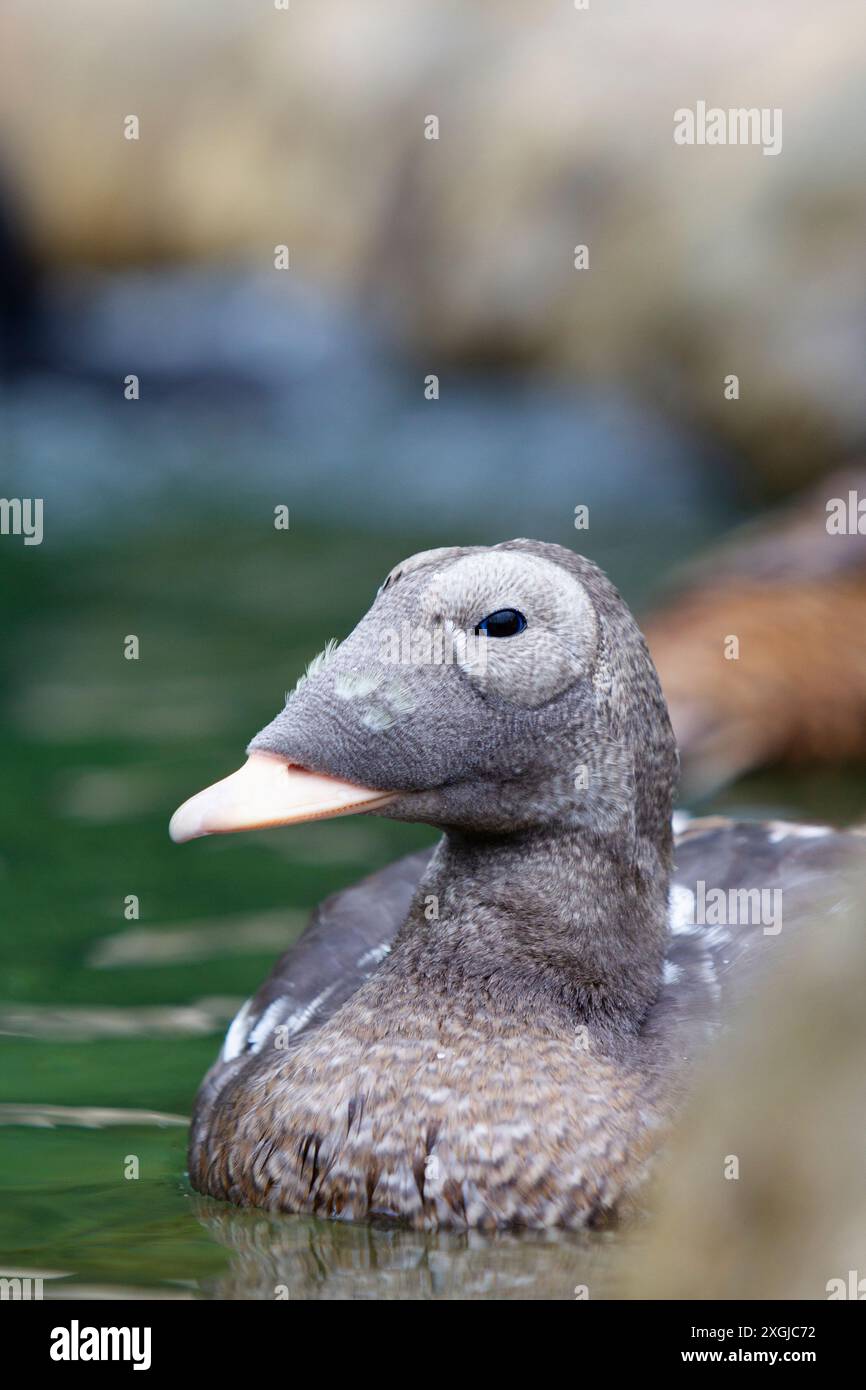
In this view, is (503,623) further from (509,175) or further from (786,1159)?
(509,175)

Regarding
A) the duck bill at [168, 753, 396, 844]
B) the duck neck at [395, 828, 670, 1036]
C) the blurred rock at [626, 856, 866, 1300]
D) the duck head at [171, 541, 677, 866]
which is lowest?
the blurred rock at [626, 856, 866, 1300]

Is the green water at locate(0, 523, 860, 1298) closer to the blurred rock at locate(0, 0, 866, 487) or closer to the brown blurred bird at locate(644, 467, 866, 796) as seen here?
the brown blurred bird at locate(644, 467, 866, 796)

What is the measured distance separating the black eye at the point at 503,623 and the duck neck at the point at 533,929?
0.41 m

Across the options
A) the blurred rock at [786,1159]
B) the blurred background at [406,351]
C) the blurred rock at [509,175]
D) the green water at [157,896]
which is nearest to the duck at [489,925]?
the green water at [157,896]

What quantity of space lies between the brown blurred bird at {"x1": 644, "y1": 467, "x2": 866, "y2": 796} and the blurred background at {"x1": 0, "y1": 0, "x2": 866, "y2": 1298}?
15 mm

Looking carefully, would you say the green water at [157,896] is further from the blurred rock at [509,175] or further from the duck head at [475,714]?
the blurred rock at [509,175]

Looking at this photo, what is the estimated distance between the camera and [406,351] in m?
11.6

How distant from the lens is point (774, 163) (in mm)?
Answer: 10977

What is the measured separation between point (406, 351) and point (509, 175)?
1048 mm

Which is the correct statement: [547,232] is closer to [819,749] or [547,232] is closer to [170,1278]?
[819,749]

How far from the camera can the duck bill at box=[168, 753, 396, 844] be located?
3900 millimetres

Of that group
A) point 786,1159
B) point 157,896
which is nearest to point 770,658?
point 157,896

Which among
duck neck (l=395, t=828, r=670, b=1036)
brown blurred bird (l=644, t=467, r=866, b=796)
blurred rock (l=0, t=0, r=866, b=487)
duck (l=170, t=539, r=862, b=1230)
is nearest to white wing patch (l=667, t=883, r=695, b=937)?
duck (l=170, t=539, r=862, b=1230)
